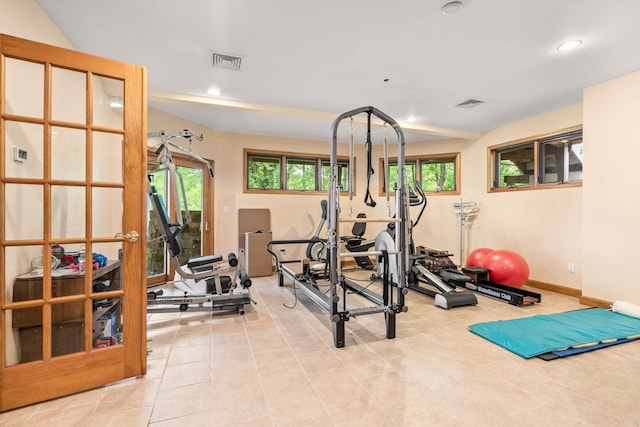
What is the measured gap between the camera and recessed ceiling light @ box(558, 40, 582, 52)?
8.81ft

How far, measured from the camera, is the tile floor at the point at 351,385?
1.68 metres

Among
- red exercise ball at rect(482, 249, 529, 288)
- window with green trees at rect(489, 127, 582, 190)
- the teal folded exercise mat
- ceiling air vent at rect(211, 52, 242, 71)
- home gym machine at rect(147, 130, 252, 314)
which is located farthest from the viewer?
window with green trees at rect(489, 127, 582, 190)

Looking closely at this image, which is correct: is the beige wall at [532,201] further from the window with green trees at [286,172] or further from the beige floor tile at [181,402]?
the beige floor tile at [181,402]

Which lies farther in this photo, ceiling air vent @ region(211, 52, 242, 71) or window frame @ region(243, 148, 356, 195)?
window frame @ region(243, 148, 356, 195)

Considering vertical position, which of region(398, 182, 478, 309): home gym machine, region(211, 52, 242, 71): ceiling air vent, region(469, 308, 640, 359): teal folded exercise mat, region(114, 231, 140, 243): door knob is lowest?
region(469, 308, 640, 359): teal folded exercise mat

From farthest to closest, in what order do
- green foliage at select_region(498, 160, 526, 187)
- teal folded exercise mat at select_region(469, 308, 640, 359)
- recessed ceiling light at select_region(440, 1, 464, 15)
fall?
green foliage at select_region(498, 160, 526, 187) → teal folded exercise mat at select_region(469, 308, 640, 359) → recessed ceiling light at select_region(440, 1, 464, 15)

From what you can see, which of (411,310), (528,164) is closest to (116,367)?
(411,310)

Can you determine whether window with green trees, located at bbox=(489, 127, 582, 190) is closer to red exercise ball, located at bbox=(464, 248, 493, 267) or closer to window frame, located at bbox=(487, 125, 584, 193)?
window frame, located at bbox=(487, 125, 584, 193)

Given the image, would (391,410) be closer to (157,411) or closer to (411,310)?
(157,411)

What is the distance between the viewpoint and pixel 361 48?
9.19 ft

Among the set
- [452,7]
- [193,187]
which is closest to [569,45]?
[452,7]

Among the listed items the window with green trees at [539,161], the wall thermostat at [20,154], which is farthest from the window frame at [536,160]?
the wall thermostat at [20,154]

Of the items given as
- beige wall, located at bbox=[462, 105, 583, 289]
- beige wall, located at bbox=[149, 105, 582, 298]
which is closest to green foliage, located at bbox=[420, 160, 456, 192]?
beige wall, located at bbox=[149, 105, 582, 298]

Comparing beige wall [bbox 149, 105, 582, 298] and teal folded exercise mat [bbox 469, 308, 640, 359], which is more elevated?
beige wall [bbox 149, 105, 582, 298]
